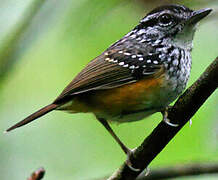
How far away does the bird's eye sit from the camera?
173 inches

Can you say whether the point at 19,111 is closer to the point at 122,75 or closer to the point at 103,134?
the point at 103,134

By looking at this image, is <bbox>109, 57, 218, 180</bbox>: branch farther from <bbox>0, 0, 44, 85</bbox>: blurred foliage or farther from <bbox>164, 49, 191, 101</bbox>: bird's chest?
<bbox>0, 0, 44, 85</bbox>: blurred foliage

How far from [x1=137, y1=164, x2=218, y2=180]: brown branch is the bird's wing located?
872 millimetres

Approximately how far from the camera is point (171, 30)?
14.4ft

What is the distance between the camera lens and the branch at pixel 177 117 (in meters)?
2.82

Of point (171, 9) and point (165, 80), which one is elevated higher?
point (171, 9)

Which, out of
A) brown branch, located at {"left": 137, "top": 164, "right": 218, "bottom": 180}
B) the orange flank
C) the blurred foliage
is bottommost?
brown branch, located at {"left": 137, "top": 164, "right": 218, "bottom": 180}

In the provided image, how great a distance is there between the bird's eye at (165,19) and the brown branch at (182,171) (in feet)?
4.70

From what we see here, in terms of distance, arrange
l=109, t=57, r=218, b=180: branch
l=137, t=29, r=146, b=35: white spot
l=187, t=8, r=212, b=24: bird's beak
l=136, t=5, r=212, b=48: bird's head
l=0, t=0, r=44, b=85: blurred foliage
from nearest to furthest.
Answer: l=109, t=57, r=218, b=180: branch < l=0, t=0, r=44, b=85: blurred foliage < l=187, t=8, r=212, b=24: bird's beak < l=136, t=5, r=212, b=48: bird's head < l=137, t=29, r=146, b=35: white spot

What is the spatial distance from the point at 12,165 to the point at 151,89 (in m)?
1.95

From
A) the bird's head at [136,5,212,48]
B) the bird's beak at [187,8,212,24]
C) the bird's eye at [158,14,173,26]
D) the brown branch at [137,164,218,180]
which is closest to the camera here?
the brown branch at [137,164,218,180]

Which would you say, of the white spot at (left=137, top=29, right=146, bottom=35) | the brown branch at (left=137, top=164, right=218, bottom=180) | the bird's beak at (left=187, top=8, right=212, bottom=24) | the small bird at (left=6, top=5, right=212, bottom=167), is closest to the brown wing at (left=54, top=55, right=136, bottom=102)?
the small bird at (left=6, top=5, right=212, bottom=167)

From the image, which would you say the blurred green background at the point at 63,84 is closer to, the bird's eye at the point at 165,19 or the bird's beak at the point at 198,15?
the bird's beak at the point at 198,15

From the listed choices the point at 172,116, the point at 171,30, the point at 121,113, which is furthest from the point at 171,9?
the point at 172,116
